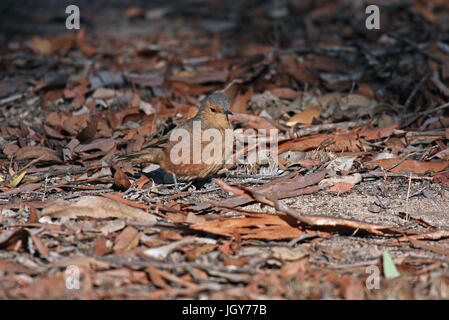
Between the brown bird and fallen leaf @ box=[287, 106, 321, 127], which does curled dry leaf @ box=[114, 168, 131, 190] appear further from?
fallen leaf @ box=[287, 106, 321, 127]

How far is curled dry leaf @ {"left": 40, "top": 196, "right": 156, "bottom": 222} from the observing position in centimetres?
366

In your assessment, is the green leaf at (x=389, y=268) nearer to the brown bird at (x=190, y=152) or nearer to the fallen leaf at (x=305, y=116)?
the brown bird at (x=190, y=152)

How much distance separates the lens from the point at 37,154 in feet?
16.5

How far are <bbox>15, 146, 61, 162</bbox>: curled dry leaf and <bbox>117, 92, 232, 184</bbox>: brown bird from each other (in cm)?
80

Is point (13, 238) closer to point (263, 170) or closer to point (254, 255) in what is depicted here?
point (254, 255)

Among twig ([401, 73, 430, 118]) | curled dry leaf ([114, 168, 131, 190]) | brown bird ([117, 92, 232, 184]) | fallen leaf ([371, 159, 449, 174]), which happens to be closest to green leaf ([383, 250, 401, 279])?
fallen leaf ([371, 159, 449, 174])

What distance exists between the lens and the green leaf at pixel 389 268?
3.09 m

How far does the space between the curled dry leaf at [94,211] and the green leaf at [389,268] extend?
1.61m

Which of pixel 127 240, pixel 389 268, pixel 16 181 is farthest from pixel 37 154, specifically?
pixel 389 268

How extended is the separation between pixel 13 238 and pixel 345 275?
2.16m

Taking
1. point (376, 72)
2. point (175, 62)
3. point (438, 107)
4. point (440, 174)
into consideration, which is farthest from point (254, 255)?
point (175, 62)

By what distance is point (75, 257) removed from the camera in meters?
3.21

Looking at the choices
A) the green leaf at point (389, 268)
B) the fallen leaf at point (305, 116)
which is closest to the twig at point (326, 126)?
the fallen leaf at point (305, 116)

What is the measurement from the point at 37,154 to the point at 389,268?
351 centimetres
